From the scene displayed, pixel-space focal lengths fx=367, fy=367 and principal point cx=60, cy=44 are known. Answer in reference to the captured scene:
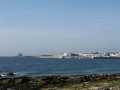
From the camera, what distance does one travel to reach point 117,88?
29.5 m

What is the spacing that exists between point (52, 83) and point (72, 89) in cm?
730

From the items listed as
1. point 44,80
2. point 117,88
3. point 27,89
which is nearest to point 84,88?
point 117,88

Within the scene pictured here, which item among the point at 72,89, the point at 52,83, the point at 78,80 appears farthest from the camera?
the point at 78,80

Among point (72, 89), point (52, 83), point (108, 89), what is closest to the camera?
point (108, 89)

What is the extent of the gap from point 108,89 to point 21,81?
44.2 feet

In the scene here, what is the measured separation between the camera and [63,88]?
106ft

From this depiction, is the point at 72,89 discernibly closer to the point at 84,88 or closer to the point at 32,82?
the point at 84,88

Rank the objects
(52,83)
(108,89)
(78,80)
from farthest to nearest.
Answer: (78,80) < (52,83) < (108,89)

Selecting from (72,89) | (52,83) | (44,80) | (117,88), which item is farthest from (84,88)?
(44,80)

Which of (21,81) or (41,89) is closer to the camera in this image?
(41,89)

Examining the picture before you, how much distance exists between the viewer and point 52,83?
125 feet

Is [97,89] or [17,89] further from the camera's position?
[17,89]

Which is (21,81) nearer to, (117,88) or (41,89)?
(41,89)

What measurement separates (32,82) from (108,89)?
11786mm
